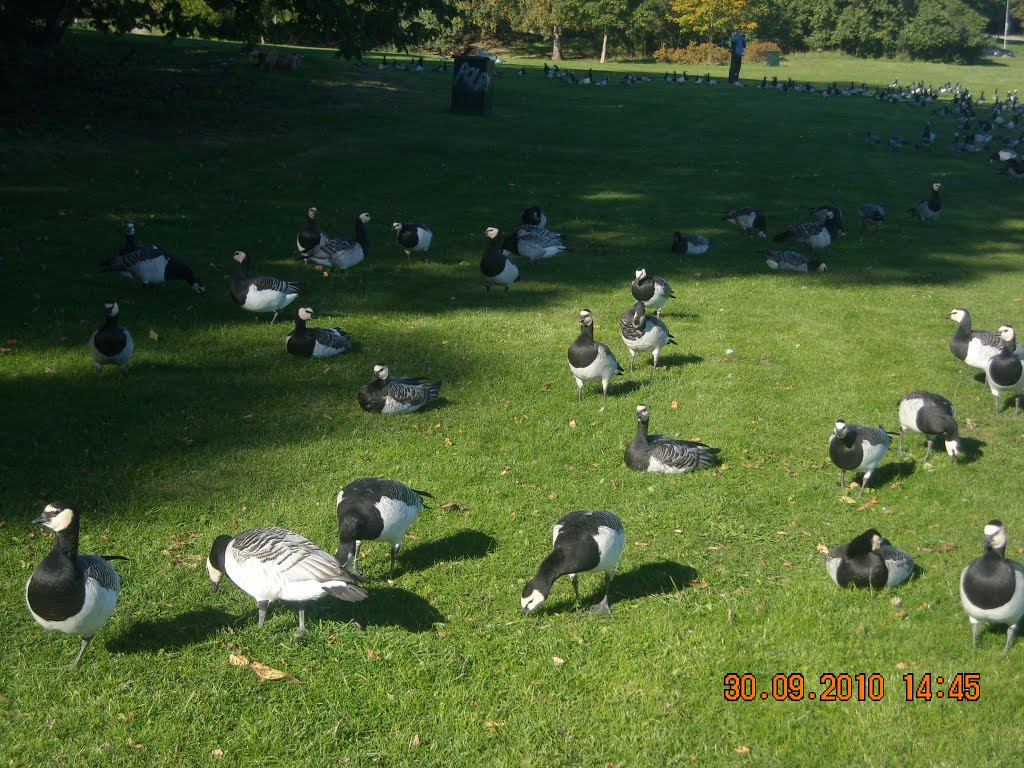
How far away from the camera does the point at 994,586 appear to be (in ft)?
25.5

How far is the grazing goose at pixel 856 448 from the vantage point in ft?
36.0

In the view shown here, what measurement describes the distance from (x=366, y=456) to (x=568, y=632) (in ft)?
14.2

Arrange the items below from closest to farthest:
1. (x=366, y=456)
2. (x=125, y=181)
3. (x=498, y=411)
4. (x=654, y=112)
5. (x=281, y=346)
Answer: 1. (x=366, y=456)
2. (x=498, y=411)
3. (x=281, y=346)
4. (x=125, y=181)
5. (x=654, y=112)

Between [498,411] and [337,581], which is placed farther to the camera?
[498,411]

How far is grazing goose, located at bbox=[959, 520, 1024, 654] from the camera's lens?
7766 mm

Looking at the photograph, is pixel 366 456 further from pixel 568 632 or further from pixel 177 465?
pixel 568 632

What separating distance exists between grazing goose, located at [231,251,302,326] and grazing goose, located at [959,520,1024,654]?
38.3 feet

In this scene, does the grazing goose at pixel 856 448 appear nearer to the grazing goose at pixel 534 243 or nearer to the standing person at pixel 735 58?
the grazing goose at pixel 534 243

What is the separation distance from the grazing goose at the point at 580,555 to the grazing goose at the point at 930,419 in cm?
534

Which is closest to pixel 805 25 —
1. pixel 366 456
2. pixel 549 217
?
pixel 549 217

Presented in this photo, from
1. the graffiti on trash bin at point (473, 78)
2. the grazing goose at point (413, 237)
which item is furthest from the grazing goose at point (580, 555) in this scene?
the graffiti on trash bin at point (473, 78)

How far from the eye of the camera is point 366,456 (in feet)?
38.9
